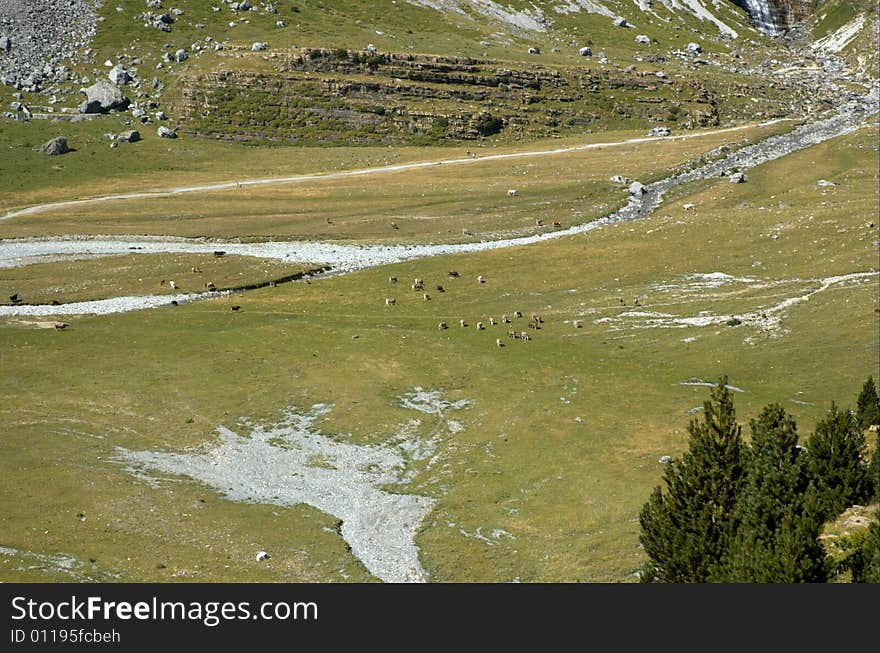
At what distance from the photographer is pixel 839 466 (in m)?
45.3

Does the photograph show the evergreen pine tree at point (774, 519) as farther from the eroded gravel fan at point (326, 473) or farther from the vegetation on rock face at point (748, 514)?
the eroded gravel fan at point (326, 473)

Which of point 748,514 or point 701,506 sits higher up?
point 748,514

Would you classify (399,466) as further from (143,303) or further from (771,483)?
(143,303)

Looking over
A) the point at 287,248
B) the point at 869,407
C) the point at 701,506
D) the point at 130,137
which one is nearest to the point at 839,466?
the point at 701,506

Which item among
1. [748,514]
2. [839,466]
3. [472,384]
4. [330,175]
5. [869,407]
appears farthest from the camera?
[330,175]

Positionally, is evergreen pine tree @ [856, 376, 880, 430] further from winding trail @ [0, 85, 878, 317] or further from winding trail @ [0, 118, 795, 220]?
winding trail @ [0, 118, 795, 220]

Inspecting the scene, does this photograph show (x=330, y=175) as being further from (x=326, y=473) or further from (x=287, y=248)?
(x=326, y=473)

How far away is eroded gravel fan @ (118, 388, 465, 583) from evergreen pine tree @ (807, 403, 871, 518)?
2041 centimetres

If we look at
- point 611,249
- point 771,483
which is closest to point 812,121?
point 611,249

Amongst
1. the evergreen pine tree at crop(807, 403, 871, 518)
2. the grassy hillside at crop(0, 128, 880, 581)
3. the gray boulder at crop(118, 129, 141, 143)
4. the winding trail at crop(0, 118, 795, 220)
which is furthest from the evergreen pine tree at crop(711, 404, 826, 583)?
the gray boulder at crop(118, 129, 141, 143)

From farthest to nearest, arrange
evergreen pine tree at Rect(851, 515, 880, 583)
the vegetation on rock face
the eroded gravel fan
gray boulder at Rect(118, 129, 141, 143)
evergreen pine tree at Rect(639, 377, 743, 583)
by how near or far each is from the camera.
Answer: gray boulder at Rect(118, 129, 141, 143), the eroded gravel fan, evergreen pine tree at Rect(639, 377, 743, 583), the vegetation on rock face, evergreen pine tree at Rect(851, 515, 880, 583)

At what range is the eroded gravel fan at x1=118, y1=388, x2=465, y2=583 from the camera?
175ft

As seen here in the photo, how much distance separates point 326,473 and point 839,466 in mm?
31225

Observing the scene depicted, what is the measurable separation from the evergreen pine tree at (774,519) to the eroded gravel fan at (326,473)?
18927mm
